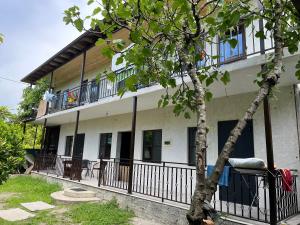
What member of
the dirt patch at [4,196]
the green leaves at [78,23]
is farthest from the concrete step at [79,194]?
the green leaves at [78,23]

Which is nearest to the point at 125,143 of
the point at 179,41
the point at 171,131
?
the point at 171,131

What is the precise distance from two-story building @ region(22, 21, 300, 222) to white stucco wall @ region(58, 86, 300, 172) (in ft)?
0.07

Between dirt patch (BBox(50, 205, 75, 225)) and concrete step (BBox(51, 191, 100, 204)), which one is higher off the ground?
concrete step (BBox(51, 191, 100, 204))

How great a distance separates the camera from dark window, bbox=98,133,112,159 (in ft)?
41.3

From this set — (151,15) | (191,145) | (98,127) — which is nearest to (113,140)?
(98,127)

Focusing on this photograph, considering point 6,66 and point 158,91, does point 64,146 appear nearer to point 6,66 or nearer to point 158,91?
point 158,91

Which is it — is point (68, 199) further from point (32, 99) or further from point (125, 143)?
point (32, 99)

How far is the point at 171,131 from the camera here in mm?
9188

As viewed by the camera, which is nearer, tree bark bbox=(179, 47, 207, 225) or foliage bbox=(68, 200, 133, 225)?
tree bark bbox=(179, 47, 207, 225)

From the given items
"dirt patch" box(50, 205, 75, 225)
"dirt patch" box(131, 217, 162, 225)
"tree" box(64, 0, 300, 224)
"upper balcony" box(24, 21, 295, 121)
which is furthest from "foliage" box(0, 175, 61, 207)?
"tree" box(64, 0, 300, 224)

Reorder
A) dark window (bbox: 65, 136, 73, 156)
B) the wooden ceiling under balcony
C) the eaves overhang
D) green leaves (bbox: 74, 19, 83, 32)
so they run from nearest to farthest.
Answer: green leaves (bbox: 74, 19, 83, 32)
the eaves overhang
the wooden ceiling under balcony
dark window (bbox: 65, 136, 73, 156)

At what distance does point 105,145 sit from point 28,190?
4.05 metres

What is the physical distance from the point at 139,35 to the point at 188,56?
1.90 ft

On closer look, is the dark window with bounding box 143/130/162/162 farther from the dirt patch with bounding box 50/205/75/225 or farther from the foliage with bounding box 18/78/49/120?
the foliage with bounding box 18/78/49/120
